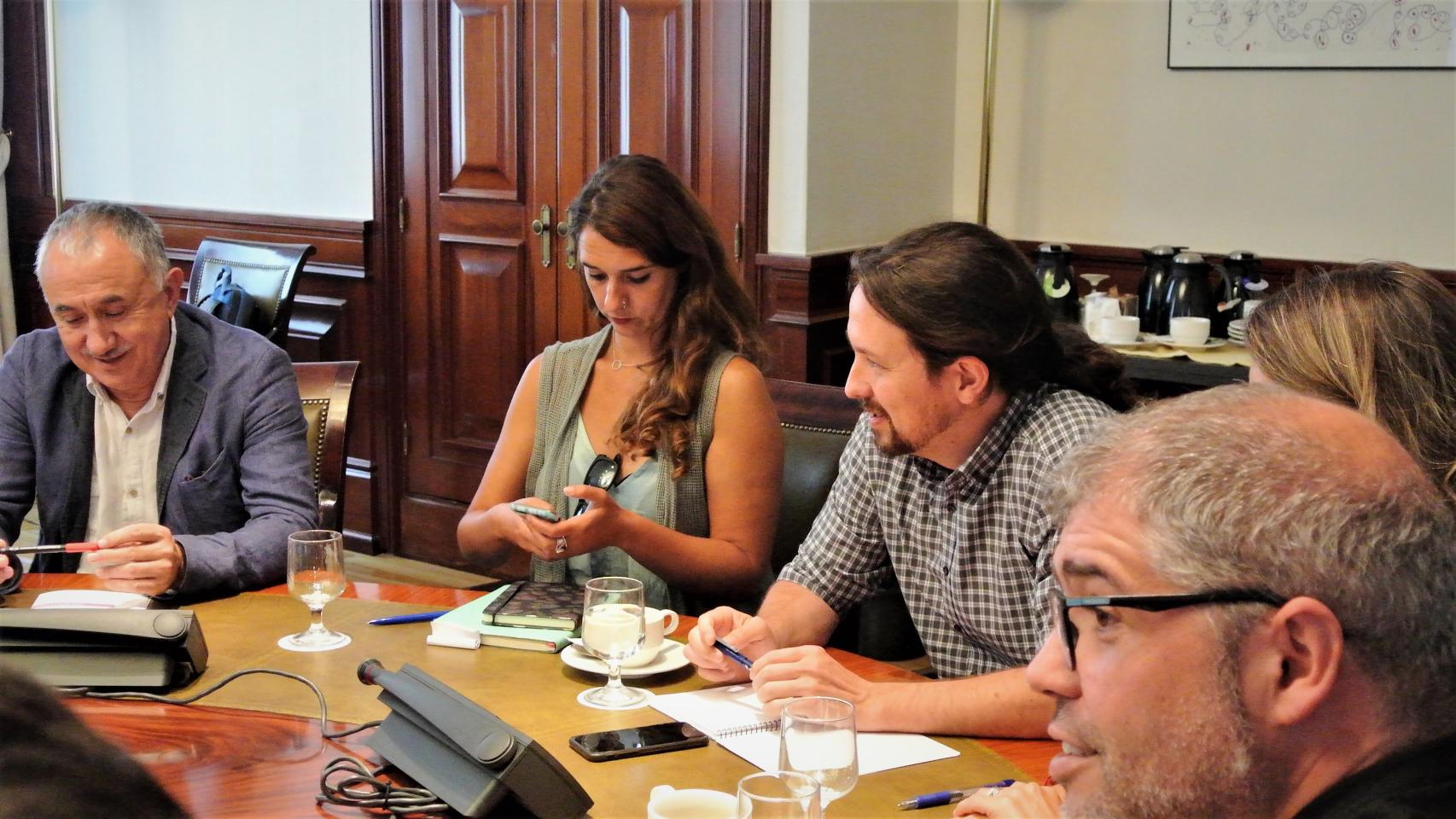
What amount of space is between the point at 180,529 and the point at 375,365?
8.11 ft

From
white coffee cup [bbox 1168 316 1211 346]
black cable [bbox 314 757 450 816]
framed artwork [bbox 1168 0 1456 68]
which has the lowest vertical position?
black cable [bbox 314 757 450 816]

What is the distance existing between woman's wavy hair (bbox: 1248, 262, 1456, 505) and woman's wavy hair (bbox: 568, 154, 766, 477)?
1020mm

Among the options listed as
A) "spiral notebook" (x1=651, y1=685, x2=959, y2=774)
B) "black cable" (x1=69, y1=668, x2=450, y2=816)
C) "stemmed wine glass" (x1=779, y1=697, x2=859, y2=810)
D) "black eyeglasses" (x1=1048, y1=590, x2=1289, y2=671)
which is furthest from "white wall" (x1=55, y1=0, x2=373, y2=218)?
"black eyeglasses" (x1=1048, y1=590, x2=1289, y2=671)

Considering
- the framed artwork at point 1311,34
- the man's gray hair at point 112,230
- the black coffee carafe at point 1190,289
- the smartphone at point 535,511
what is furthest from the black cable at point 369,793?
the framed artwork at point 1311,34

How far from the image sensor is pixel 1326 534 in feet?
3.29

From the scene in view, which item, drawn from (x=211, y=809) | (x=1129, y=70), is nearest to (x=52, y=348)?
(x=211, y=809)

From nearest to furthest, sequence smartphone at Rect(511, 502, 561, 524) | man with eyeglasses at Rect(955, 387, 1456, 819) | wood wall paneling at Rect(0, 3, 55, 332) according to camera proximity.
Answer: man with eyeglasses at Rect(955, 387, 1456, 819) < smartphone at Rect(511, 502, 561, 524) < wood wall paneling at Rect(0, 3, 55, 332)

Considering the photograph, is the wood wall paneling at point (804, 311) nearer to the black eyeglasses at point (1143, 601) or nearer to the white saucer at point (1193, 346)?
the white saucer at point (1193, 346)

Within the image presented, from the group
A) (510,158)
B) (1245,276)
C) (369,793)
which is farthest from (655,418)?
(510,158)

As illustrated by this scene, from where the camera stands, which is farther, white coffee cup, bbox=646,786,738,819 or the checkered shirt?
the checkered shirt

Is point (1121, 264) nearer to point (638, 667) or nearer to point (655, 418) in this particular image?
point (655, 418)

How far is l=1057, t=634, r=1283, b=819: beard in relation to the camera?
3.39 ft

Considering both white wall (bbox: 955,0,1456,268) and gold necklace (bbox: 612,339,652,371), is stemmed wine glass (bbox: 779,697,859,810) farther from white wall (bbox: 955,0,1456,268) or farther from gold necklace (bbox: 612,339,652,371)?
white wall (bbox: 955,0,1456,268)

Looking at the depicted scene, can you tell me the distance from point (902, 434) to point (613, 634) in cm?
54
